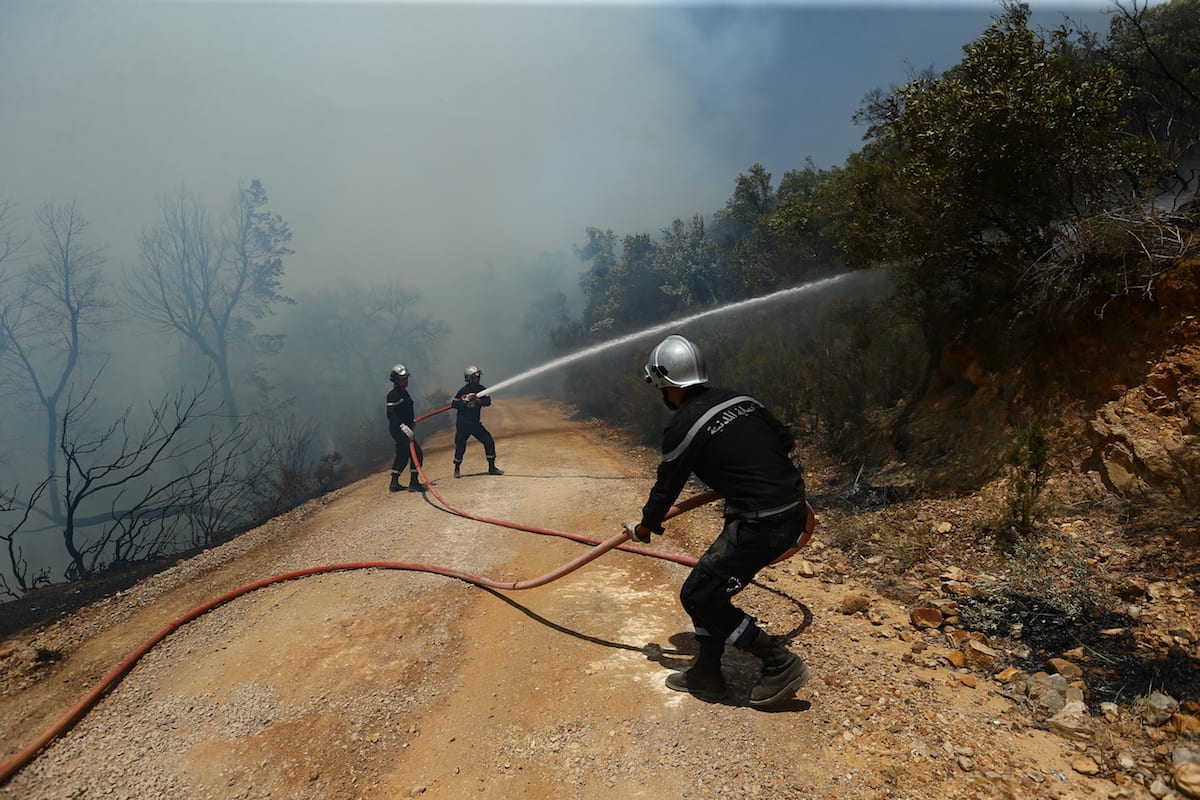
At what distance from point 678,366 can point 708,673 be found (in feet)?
Answer: 5.94

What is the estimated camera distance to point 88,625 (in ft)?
16.5

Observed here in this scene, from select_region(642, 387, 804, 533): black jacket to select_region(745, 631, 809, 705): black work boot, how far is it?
2.48ft

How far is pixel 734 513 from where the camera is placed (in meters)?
3.14

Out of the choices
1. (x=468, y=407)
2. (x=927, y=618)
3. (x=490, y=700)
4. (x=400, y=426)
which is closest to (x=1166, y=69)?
(x=927, y=618)

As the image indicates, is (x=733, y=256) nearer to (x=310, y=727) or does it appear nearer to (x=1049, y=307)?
(x=1049, y=307)

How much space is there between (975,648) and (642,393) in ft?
34.8

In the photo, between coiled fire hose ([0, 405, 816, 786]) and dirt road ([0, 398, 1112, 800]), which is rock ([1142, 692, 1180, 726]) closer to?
dirt road ([0, 398, 1112, 800])

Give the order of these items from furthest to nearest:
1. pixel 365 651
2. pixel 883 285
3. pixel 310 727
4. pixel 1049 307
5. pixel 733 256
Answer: pixel 733 256
pixel 883 285
pixel 1049 307
pixel 365 651
pixel 310 727

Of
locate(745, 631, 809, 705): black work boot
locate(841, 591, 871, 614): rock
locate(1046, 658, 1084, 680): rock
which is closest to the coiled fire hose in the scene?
locate(745, 631, 809, 705): black work boot

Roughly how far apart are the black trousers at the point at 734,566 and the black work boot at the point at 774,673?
89 millimetres

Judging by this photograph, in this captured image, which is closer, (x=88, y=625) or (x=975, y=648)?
(x=975, y=648)

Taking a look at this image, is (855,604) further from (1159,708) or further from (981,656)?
(1159,708)

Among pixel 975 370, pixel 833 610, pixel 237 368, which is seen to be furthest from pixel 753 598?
pixel 237 368

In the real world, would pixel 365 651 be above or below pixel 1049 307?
below
